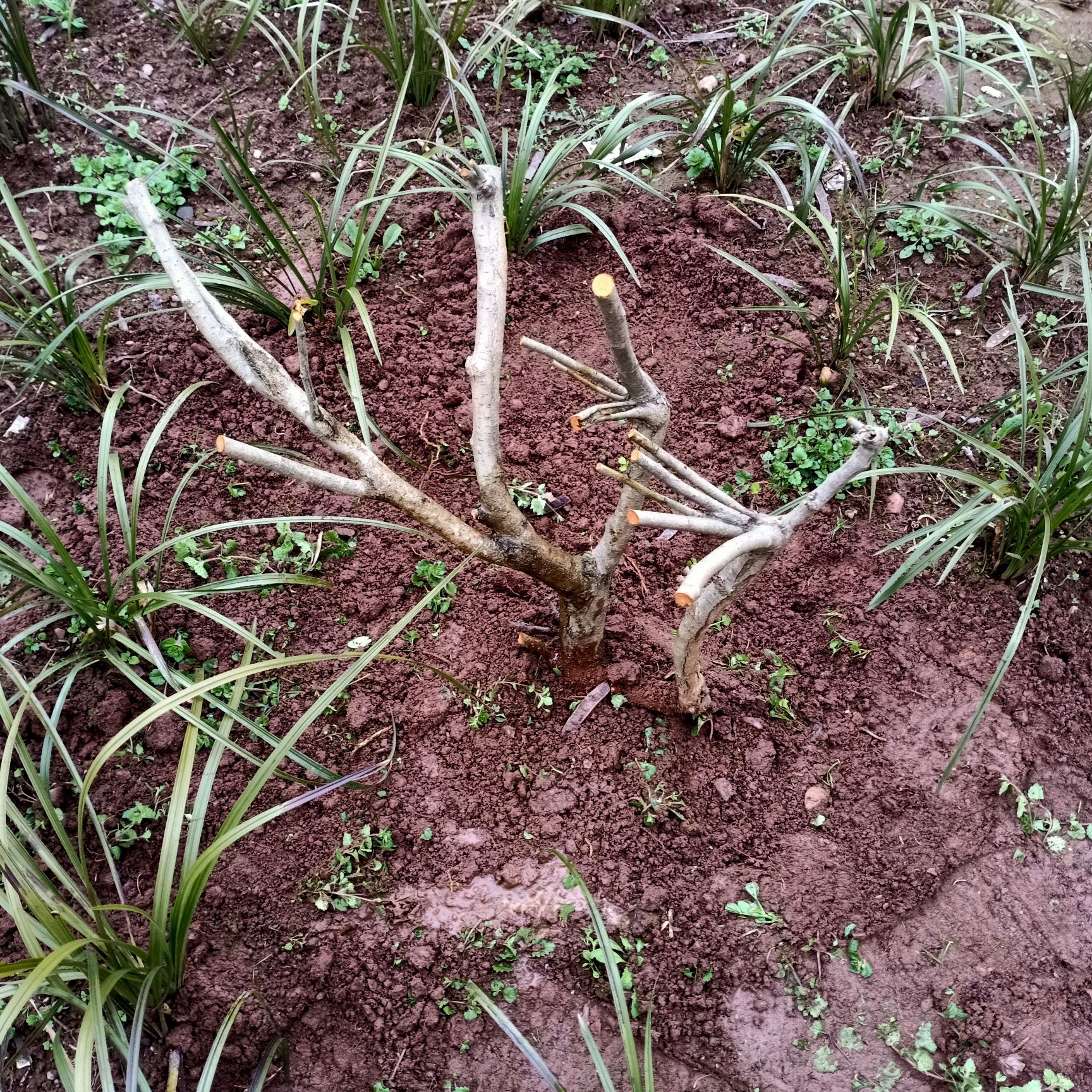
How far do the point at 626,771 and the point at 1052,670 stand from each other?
110cm

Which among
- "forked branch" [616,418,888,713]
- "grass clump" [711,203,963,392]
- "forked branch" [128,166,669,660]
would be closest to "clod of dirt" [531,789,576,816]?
"forked branch" [128,166,669,660]

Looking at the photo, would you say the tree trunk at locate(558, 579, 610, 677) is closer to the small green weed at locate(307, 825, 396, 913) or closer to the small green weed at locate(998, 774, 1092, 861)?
the small green weed at locate(307, 825, 396, 913)

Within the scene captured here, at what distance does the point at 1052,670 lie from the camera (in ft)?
6.60

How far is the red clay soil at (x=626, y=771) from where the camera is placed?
164 centimetres

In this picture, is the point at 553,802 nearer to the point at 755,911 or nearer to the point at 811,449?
the point at 755,911

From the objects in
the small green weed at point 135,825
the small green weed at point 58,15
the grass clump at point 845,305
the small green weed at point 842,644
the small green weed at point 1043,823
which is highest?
the small green weed at point 58,15

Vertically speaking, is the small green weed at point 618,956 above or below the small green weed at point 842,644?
below

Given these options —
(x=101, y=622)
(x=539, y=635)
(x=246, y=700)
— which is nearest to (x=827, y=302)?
(x=539, y=635)

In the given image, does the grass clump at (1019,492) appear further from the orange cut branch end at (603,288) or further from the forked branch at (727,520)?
the orange cut branch end at (603,288)

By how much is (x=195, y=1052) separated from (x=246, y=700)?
72cm

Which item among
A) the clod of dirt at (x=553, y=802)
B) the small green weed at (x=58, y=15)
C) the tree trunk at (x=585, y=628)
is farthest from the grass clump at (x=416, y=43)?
the clod of dirt at (x=553, y=802)

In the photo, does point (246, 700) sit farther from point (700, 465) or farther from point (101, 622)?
point (700, 465)

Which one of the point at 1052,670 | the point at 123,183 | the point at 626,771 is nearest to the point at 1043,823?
the point at 1052,670

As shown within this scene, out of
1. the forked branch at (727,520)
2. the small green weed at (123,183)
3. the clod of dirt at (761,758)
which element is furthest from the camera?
the small green weed at (123,183)
